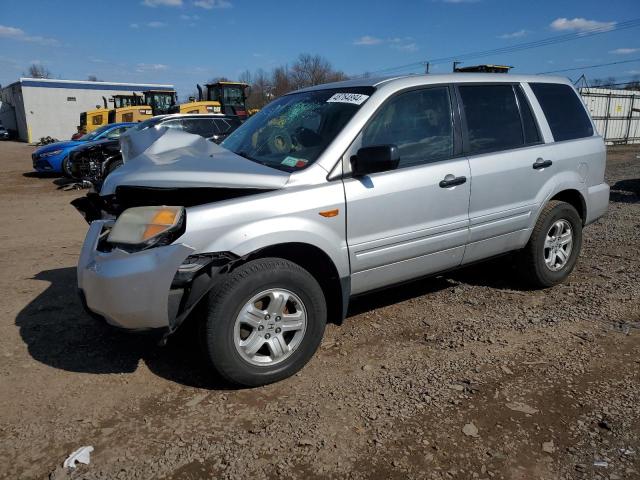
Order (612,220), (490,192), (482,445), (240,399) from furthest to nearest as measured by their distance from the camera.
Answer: (612,220) → (490,192) → (240,399) → (482,445)

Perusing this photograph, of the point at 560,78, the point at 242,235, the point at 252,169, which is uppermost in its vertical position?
the point at 560,78

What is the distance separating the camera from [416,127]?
11.8ft

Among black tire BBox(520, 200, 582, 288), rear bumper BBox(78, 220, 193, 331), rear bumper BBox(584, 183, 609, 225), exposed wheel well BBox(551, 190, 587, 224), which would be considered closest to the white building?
rear bumper BBox(584, 183, 609, 225)

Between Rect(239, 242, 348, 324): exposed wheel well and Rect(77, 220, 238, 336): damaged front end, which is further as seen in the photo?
Rect(239, 242, 348, 324): exposed wheel well

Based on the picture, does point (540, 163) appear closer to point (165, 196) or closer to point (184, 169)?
point (184, 169)

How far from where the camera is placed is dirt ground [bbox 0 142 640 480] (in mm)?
2393

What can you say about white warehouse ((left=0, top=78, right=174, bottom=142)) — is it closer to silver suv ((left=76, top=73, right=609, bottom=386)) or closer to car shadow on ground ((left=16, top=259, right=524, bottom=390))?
car shadow on ground ((left=16, top=259, right=524, bottom=390))

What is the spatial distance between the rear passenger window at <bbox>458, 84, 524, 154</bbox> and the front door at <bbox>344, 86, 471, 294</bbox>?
0.68ft

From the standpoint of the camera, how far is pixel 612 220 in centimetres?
745

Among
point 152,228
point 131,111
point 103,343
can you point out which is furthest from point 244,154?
point 131,111

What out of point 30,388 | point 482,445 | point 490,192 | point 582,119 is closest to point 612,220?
point 582,119

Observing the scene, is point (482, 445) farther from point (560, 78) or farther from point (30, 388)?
point (560, 78)

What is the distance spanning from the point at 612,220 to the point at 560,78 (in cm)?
370

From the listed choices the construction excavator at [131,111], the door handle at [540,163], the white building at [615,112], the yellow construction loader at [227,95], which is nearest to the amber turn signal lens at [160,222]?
the door handle at [540,163]
